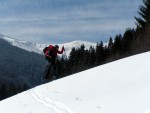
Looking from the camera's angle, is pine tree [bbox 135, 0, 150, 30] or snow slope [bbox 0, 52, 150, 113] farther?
pine tree [bbox 135, 0, 150, 30]

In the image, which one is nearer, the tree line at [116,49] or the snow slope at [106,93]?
the snow slope at [106,93]

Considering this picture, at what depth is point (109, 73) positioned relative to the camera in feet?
50.3

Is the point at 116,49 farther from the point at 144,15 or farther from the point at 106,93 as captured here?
the point at 106,93

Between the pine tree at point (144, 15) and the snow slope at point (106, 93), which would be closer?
the snow slope at point (106, 93)

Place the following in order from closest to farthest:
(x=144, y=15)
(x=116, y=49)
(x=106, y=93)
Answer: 1. (x=106, y=93)
2. (x=144, y=15)
3. (x=116, y=49)

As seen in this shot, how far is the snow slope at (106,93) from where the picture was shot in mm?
9688

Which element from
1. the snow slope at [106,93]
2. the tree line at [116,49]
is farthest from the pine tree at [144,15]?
the snow slope at [106,93]

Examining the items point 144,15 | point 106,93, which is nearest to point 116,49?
point 144,15

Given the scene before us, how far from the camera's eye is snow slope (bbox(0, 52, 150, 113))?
9.69 m

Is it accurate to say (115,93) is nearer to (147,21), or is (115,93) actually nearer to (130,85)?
(130,85)

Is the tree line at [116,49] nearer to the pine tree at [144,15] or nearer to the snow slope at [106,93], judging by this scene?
the pine tree at [144,15]

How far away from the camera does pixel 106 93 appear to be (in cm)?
1174

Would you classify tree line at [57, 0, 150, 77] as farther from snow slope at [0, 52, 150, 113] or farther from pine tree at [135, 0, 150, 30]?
snow slope at [0, 52, 150, 113]

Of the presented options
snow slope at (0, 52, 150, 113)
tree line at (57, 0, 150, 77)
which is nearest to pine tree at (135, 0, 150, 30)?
tree line at (57, 0, 150, 77)
